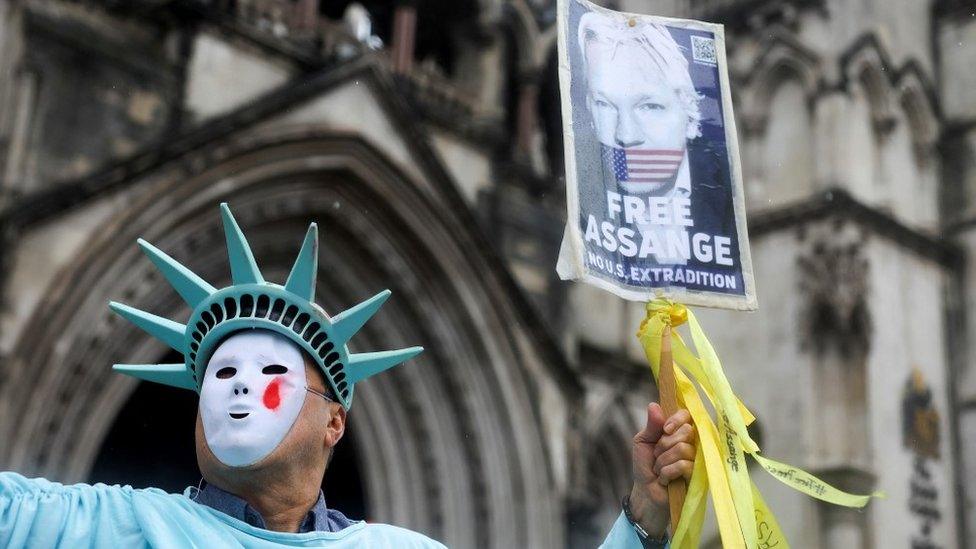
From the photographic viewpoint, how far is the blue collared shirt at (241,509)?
8.31 ft

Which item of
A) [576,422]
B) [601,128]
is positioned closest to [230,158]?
[576,422]

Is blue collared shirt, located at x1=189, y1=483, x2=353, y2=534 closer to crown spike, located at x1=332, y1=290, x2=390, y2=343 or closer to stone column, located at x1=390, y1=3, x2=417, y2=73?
crown spike, located at x1=332, y1=290, x2=390, y2=343

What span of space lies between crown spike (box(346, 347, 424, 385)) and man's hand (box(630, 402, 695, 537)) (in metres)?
0.56

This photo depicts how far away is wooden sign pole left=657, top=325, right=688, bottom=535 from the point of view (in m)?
2.74

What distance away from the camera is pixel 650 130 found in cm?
323

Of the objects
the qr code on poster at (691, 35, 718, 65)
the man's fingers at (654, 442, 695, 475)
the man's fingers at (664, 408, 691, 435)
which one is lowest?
the man's fingers at (654, 442, 695, 475)

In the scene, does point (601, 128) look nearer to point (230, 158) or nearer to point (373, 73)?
point (230, 158)

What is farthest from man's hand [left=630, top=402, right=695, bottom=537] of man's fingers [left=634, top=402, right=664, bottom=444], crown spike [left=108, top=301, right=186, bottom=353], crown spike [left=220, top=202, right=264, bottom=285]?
crown spike [left=108, top=301, right=186, bottom=353]

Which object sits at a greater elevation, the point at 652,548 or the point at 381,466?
the point at 381,466

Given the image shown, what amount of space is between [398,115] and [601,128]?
21.5ft

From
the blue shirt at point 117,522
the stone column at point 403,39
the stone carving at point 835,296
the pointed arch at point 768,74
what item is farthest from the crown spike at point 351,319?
the pointed arch at point 768,74

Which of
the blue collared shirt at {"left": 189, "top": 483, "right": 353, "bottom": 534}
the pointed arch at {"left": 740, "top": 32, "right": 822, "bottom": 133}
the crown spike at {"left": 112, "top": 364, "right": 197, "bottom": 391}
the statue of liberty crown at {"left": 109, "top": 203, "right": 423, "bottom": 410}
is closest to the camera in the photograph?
the blue collared shirt at {"left": 189, "top": 483, "right": 353, "bottom": 534}

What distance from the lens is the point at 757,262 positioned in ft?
43.1

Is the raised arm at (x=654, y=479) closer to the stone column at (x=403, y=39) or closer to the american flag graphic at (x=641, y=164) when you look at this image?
the american flag graphic at (x=641, y=164)
